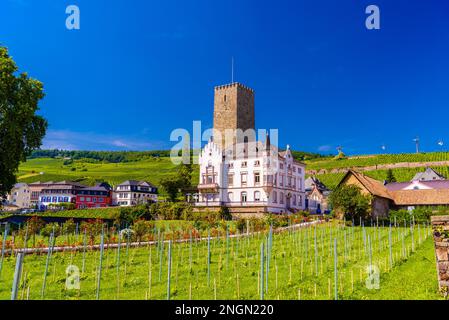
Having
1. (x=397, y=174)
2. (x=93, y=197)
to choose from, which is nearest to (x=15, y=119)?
(x=93, y=197)

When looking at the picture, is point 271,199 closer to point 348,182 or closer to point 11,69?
point 348,182

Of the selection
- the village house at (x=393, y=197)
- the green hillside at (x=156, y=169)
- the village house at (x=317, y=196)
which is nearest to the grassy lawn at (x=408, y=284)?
the village house at (x=393, y=197)

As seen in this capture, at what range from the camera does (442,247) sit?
436 inches

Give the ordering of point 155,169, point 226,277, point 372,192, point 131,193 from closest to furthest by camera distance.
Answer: point 226,277 → point 372,192 → point 131,193 → point 155,169

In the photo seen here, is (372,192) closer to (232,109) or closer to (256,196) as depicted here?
(256,196)

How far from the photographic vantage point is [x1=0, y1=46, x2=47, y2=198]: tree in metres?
27.6

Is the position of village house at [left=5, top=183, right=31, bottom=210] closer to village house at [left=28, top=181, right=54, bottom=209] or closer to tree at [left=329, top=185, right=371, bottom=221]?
village house at [left=28, top=181, right=54, bottom=209]

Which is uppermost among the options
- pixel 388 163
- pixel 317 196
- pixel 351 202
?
pixel 388 163

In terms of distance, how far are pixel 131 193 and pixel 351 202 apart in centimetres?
6746

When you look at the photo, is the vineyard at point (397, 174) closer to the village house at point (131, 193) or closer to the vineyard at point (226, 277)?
the village house at point (131, 193)

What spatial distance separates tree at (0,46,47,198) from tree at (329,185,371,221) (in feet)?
96.5

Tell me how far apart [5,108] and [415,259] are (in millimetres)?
28057

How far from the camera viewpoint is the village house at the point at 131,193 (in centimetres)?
9762

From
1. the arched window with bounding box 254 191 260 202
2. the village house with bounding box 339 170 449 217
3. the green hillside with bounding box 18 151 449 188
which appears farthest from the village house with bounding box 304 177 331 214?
the village house with bounding box 339 170 449 217
